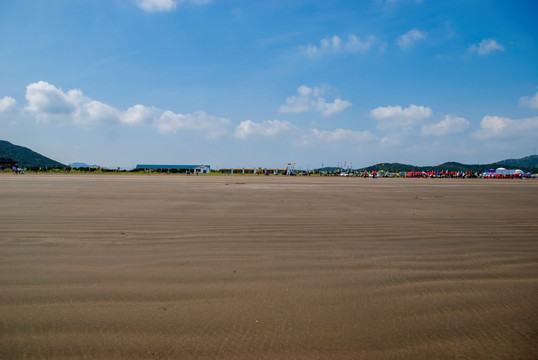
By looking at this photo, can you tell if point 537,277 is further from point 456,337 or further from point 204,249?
point 204,249

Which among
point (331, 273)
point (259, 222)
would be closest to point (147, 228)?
point (259, 222)

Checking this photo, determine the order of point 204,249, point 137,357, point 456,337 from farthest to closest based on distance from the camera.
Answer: point 204,249, point 456,337, point 137,357

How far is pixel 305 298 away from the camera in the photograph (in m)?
2.80

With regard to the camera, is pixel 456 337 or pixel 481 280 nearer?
pixel 456 337

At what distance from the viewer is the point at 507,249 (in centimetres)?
468

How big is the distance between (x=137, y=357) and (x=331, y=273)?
2352mm

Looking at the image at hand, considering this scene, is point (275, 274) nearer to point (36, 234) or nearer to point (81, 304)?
point (81, 304)

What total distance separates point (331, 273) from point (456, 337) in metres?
1.49

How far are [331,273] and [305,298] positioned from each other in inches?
31.7

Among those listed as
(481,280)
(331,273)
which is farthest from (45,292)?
(481,280)

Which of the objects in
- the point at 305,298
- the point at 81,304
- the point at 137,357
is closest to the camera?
the point at 137,357

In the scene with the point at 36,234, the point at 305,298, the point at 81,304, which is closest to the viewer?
the point at 81,304

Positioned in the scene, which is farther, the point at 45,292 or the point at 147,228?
the point at 147,228

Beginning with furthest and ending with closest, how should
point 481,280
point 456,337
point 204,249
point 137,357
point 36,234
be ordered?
point 36,234 → point 204,249 → point 481,280 → point 456,337 → point 137,357
